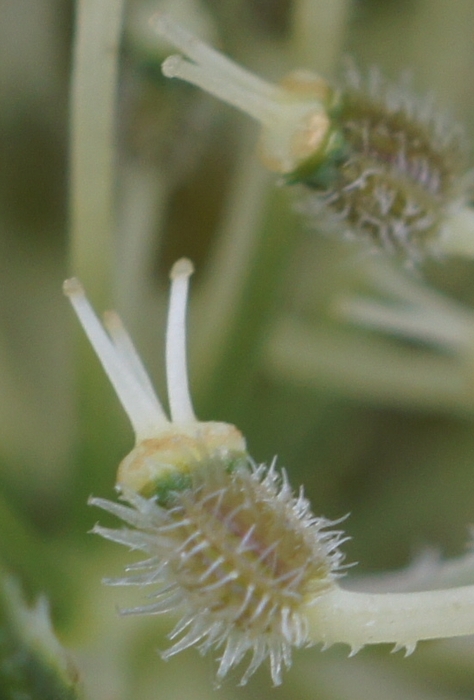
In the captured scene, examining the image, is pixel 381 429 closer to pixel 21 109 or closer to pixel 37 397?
pixel 37 397

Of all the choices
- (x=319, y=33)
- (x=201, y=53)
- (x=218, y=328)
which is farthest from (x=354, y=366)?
(x=201, y=53)

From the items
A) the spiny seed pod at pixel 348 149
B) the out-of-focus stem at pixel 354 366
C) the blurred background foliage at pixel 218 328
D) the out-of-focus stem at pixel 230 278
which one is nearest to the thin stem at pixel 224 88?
the spiny seed pod at pixel 348 149

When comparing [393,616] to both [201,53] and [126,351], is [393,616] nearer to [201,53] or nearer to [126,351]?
[126,351]

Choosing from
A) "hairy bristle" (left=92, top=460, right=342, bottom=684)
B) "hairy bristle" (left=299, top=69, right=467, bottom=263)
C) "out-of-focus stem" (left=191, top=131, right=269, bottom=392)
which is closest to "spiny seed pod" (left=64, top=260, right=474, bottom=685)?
"hairy bristle" (left=92, top=460, right=342, bottom=684)

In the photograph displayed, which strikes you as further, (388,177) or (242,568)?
(388,177)

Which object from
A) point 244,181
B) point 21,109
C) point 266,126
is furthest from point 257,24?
point 266,126

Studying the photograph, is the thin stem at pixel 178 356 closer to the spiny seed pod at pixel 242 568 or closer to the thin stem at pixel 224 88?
the spiny seed pod at pixel 242 568

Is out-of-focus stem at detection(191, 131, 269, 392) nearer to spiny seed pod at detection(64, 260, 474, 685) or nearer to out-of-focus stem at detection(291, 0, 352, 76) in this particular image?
out-of-focus stem at detection(291, 0, 352, 76)
